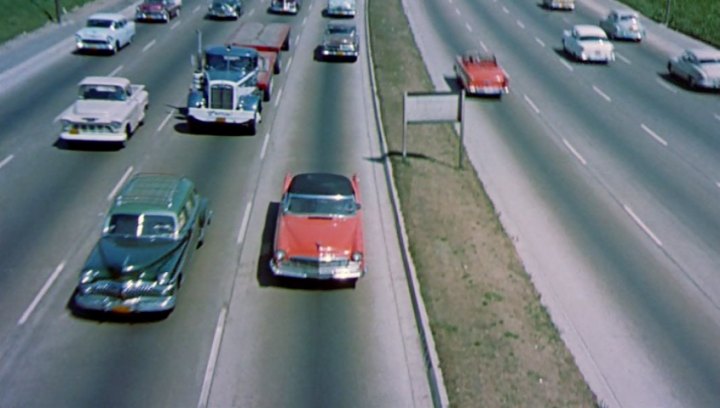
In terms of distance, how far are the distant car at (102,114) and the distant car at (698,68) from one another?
2486 centimetres

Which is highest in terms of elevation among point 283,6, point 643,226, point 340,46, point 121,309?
point 340,46

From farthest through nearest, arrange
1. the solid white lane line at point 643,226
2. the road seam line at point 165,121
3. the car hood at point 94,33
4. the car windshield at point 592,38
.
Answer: the car windshield at point 592,38 < the car hood at point 94,33 < the road seam line at point 165,121 < the solid white lane line at point 643,226

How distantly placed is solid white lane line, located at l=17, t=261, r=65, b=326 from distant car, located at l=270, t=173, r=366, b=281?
4.87 m

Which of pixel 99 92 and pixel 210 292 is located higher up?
pixel 99 92

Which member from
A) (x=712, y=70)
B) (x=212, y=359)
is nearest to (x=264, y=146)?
(x=212, y=359)

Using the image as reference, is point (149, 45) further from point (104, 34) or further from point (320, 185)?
point (320, 185)

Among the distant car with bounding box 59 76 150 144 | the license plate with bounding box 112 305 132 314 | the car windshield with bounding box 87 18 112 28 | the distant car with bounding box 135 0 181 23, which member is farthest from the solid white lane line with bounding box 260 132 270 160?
the distant car with bounding box 135 0 181 23

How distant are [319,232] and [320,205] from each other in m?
1.11

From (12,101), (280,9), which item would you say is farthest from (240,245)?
(280,9)

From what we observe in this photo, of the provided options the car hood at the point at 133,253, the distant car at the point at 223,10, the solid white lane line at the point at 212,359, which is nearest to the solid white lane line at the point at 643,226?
the solid white lane line at the point at 212,359

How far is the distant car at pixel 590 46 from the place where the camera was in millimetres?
45094

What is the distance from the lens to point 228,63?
33.4 m

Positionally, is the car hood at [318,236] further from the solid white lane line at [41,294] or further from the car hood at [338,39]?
the car hood at [338,39]

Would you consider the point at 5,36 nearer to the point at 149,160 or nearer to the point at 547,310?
the point at 149,160
